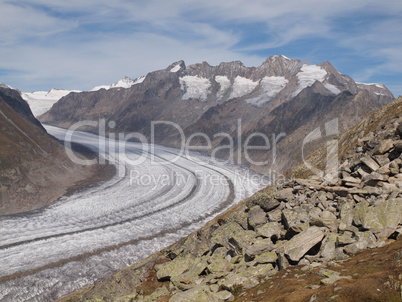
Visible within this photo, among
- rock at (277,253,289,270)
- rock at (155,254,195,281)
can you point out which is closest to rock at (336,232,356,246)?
rock at (277,253,289,270)

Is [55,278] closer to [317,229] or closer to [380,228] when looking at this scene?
[317,229]

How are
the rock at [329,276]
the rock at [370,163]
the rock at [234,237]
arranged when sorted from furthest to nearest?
the rock at [370,163], the rock at [234,237], the rock at [329,276]

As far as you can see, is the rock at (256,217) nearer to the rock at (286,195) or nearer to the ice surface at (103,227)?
the rock at (286,195)

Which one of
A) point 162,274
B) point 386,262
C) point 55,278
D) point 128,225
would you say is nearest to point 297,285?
point 386,262

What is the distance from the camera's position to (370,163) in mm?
16984

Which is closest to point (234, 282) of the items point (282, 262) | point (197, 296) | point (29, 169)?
point (197, 296)

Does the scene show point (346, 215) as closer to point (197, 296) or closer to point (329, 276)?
point (329, 276)

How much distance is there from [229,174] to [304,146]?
984 inches

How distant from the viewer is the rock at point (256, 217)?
696 inches

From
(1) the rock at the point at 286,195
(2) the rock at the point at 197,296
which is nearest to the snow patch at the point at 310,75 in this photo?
(1) the rock at the point at 286,195

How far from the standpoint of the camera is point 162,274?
1677 centimetres

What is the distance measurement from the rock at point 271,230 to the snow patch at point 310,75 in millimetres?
168622

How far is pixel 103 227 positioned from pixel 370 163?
126ft

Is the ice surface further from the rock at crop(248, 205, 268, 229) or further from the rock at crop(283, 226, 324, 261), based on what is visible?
the rock at crop(283, 226, 324, 261)
